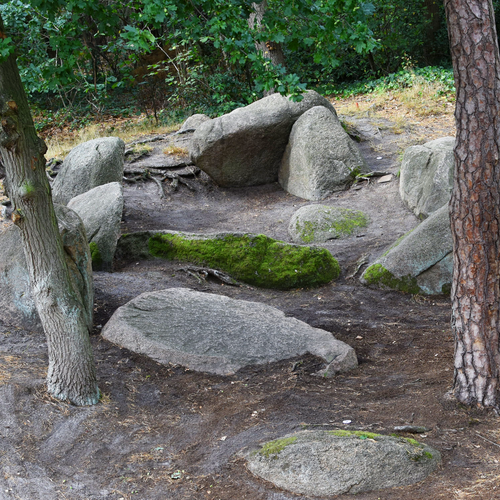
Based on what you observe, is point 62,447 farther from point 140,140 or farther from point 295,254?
point 140,140

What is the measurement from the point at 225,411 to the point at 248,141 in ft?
27.1

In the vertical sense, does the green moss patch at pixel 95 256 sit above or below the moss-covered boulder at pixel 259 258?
above

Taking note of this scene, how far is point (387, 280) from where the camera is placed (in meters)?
7.37

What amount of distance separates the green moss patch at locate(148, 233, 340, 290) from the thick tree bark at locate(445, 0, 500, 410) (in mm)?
3770

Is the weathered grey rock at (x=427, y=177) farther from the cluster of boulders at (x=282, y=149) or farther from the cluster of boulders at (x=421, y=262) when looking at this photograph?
the cluster of boulders at (x=282, y=149)

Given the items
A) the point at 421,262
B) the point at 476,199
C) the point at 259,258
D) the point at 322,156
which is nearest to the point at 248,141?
the point at 322,156

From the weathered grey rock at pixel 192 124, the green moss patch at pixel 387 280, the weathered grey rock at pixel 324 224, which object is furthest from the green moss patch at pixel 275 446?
the weathered grey rock at pixel 192 124

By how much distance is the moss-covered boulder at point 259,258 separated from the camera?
7590mm

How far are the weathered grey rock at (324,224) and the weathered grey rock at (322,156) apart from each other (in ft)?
5.24

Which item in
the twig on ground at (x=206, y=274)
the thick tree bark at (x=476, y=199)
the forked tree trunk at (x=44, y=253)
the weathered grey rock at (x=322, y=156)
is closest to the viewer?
the thick tree bark at (x=476, y=199)

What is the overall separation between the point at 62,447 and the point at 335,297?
4.25 meters

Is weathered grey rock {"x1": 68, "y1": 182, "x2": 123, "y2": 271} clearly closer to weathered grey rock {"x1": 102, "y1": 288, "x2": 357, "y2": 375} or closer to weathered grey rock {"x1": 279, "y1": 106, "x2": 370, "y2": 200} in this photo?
weathered grey rock {"x1": 102, "y1": 288, "x2": 357, "y2": 375}

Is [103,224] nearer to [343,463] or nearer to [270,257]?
[270,257]

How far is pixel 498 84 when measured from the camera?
3.61 meters
